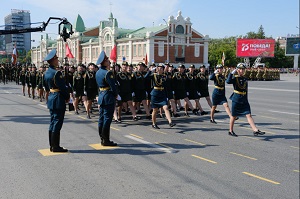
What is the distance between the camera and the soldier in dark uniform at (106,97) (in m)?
7.16

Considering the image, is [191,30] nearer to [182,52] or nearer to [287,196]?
[182,52]

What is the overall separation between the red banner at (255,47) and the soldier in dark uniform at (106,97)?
67.3 meters

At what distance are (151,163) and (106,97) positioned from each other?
196 cm

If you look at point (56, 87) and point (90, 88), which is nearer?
point (56, 87)

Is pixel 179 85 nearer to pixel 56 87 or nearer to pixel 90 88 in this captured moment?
pixel 90 88

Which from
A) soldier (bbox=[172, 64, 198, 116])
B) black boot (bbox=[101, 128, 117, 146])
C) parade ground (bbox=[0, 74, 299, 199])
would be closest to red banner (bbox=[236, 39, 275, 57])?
soldier (bbox=[172, 64, 198, 116])

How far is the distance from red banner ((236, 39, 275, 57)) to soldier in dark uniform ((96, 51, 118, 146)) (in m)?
67.3

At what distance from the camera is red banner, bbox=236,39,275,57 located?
7006cm

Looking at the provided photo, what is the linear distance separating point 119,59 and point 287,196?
208ft

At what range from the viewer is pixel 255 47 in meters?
70.5

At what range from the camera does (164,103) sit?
938 centimetres

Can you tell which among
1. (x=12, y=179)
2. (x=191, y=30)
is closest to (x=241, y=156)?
(x=12, y=179)

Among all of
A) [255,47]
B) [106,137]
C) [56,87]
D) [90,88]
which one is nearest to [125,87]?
[90,88]

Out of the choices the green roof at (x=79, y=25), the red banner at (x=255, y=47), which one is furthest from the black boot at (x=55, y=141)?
the green roof at (x=79, y=25)
